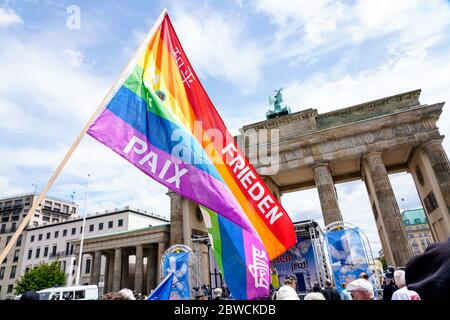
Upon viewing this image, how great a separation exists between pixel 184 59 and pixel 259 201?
11.1 feet

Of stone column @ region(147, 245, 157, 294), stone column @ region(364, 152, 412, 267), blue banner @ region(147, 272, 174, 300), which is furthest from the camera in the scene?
stone column @ region(147, 245, 157, 294)

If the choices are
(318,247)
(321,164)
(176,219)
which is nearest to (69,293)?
(176,219)

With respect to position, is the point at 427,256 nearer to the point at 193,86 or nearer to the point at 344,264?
the point at 193,86

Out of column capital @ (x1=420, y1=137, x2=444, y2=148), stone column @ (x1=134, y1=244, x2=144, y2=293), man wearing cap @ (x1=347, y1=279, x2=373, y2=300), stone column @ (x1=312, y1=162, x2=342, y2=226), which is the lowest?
man wearing cap @ (x1=347, y1=279, x2=373, y2=300)

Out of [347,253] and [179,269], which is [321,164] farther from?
[179,269]

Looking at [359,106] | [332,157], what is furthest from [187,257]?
[359,106]

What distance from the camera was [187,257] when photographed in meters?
17.6

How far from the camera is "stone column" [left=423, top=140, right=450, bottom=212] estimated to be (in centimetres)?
2144

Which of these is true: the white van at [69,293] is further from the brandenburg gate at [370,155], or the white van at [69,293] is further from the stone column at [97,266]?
the stone column at [97,266]

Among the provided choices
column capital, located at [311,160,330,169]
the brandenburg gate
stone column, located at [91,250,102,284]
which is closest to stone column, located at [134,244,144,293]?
stone column, located at [91,250,102,284]

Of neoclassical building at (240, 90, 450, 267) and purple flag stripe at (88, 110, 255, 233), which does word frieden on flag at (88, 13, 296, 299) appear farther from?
neoclassical building at (240, 90, 450, 267)

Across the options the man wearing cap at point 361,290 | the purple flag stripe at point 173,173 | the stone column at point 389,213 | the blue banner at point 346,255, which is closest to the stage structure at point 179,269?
the blue banner at point 346,255

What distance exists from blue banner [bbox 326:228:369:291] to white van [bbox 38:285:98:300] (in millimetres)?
17153
